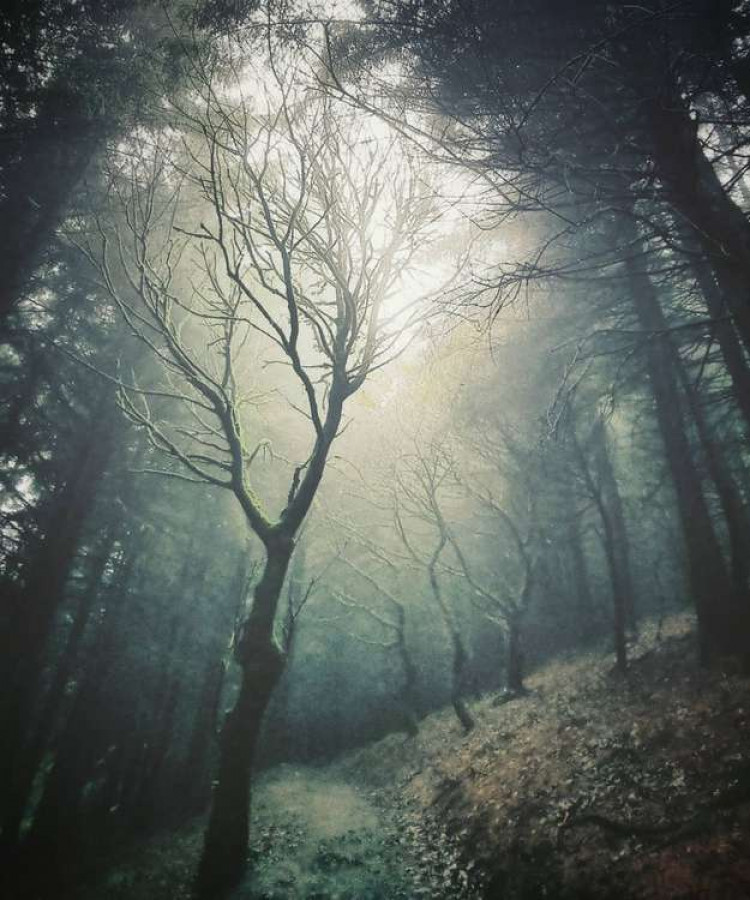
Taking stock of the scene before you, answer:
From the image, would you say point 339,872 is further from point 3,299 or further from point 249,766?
point 3,299

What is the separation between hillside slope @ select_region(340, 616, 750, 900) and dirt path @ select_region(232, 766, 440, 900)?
464 millimetres

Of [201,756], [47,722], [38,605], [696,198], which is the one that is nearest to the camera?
[696,198]

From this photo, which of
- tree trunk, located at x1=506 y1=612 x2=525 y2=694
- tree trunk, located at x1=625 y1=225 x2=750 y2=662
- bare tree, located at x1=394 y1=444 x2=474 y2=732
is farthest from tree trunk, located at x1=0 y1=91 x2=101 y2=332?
tree trunk, located at x1=506 y1=612 x2=525 y2=694

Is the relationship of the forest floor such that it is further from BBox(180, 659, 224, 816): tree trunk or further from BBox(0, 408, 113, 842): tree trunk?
BBox(180, 659, 224, 816): tree trunk

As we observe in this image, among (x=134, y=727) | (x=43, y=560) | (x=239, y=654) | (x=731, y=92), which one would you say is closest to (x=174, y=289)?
(x=43, y=560)

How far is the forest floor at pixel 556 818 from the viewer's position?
14.1ft

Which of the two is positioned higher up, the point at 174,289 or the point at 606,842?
the point at 174,289

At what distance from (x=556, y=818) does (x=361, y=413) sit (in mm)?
9533

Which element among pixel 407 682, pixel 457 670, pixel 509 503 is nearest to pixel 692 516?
pixel 457 670

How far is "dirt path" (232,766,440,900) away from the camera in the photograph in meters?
5.16

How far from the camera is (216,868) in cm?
476

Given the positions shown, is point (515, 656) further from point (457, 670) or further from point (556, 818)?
point (556, 818)

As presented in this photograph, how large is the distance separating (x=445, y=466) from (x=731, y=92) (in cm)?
924

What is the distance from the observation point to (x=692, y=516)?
26.5ft
